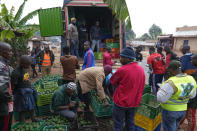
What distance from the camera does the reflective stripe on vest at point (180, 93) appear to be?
236 centimetres

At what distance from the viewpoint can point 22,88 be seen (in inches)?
128

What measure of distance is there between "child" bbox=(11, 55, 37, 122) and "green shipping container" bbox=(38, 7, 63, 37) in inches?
181

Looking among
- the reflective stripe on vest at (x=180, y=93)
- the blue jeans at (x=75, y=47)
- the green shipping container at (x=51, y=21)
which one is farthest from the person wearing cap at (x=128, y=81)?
the green shipping container at (x=51, y=21)

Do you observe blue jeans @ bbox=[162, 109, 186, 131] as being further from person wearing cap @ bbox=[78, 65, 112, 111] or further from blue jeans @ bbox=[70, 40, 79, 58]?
blue jeans @ bbox=[70, 40, 79, 58]

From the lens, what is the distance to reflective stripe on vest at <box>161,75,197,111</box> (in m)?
2.36

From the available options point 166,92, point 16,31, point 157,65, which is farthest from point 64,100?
point 16,31

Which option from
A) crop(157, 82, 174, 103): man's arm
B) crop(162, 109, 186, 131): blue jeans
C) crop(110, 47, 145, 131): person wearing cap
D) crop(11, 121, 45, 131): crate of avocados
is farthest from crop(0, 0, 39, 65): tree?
crop(162, 109, 186, 131): blue jeans

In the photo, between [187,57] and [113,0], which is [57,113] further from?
[187,57]

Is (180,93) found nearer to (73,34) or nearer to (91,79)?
(91,79)

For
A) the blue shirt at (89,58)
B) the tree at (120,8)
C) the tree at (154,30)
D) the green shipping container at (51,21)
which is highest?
the tree at (154,30)

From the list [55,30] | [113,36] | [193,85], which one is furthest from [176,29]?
[193,85]

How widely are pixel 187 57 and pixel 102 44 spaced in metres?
5.66

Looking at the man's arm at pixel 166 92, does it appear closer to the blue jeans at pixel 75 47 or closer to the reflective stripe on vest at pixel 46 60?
the blue jeans at pixel 75 47

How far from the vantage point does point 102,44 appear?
8.98m
